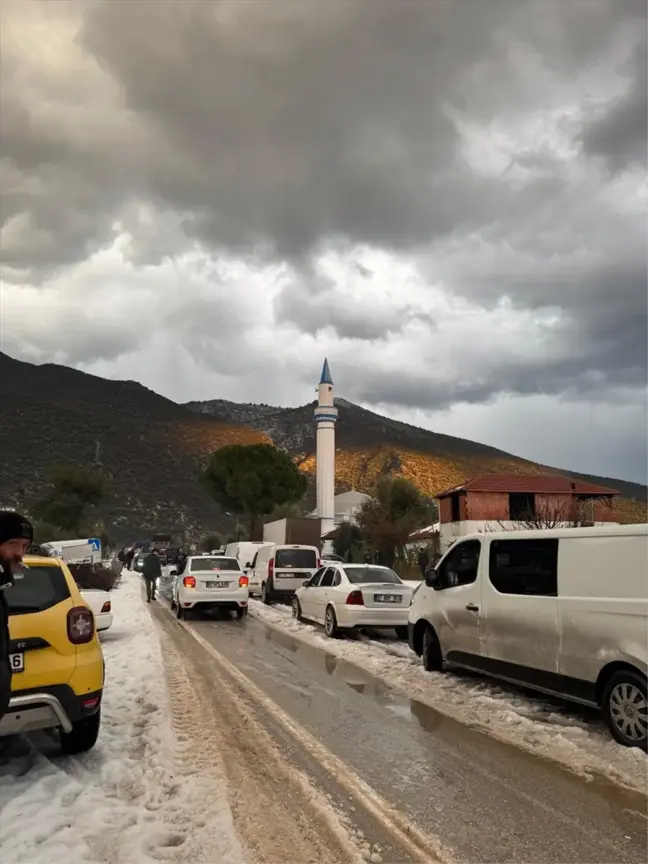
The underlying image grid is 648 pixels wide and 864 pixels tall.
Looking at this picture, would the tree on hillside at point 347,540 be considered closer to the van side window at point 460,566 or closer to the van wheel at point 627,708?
the van side window at point 460,566

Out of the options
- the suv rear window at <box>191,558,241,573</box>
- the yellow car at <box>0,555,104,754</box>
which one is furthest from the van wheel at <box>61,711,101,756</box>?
the suv rear window at <box>191,558,241,573</box>

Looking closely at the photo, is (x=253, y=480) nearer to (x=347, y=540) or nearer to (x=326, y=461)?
(x=326, y=461)

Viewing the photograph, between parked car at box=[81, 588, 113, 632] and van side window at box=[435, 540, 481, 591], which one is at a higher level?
van side window at box=[435, 540, 481, 591]

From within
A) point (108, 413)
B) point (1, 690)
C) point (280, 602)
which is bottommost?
point (280, 602)

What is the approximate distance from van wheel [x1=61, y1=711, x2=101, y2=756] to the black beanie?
9.81 feet

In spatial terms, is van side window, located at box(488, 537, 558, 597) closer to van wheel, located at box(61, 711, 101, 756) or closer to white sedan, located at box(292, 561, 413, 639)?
van wheel, located at box(61, 711, 101, 756)

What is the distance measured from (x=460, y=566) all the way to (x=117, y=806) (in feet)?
19.1

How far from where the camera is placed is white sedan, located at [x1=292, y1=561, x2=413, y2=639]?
13.9 metres

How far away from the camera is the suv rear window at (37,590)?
561 cm

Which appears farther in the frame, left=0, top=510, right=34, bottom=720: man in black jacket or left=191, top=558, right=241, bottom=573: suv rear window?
left=191, top=558, right=241, bottom=573: suv rear window

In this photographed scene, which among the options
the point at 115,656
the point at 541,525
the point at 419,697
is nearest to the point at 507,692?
the point at 419,697

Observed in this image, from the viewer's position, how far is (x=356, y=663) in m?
11.2

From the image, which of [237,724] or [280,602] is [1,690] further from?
[280,602]

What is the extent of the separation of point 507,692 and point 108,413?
375ft
